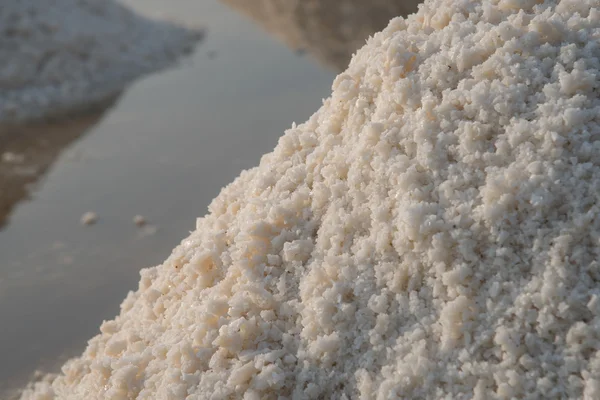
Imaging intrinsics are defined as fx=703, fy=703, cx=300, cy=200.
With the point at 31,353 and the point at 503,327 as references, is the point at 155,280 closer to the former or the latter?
the point at 31,353

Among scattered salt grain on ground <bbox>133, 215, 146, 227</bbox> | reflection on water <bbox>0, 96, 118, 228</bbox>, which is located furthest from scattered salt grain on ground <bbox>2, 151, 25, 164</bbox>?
scattered salt grain on ground <bbox>133, 215, 146, 227</bbox>

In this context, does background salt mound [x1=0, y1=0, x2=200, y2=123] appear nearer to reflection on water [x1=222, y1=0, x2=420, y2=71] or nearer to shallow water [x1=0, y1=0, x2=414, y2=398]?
shallow water [x1=0, y1=0, x2=414, y2=398]

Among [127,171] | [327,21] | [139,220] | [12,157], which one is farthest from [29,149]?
[327,21]

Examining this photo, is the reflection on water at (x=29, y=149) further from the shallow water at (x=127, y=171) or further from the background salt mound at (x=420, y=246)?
the background salt mound at (x=420, y=246)

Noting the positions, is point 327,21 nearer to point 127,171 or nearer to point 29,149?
point 127,171

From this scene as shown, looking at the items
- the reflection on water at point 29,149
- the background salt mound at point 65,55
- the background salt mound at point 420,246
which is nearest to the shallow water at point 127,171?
the reflection on water at point 29,149

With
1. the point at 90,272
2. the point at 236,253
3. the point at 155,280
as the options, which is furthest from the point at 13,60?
the point at 236,253
